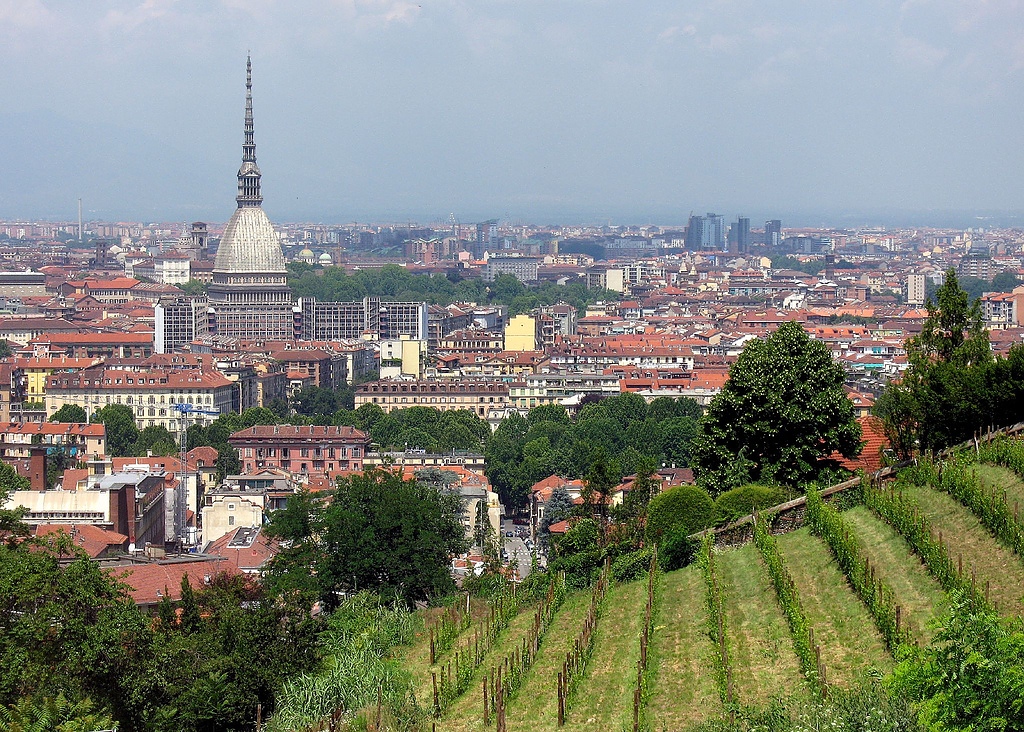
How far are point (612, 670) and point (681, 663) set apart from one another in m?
0.50

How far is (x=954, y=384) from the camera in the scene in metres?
20.3

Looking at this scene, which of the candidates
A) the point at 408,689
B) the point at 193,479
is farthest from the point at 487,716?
the point at 193,479

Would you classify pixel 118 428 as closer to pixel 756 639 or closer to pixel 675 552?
pixel 675 552

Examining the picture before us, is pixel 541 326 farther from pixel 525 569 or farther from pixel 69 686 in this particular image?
pixel 69 686

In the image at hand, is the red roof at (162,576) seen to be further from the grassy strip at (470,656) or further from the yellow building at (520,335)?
the yellow building at (520,335)

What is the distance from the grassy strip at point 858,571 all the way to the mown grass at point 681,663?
110cm

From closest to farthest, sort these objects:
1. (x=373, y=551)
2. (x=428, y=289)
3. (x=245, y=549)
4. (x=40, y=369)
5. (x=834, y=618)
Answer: (x=834, y=618)
(x=373, y=551)
(x=245, y=549)
(x=40, y=369)
(x=428, y=289)

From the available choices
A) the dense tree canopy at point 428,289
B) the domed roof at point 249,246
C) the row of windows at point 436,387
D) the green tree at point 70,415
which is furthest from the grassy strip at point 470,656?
the dense tree canopy at point 428,289

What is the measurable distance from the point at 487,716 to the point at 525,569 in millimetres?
21120

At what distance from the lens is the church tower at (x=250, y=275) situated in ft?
322

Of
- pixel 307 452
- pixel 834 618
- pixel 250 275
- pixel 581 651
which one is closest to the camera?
pixel 834 618

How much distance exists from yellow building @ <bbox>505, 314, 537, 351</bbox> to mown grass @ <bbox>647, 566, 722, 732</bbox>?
67.4m

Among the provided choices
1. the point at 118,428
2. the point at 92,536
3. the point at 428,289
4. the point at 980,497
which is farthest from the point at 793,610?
the point at 428,289

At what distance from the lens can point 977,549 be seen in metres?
13.3
